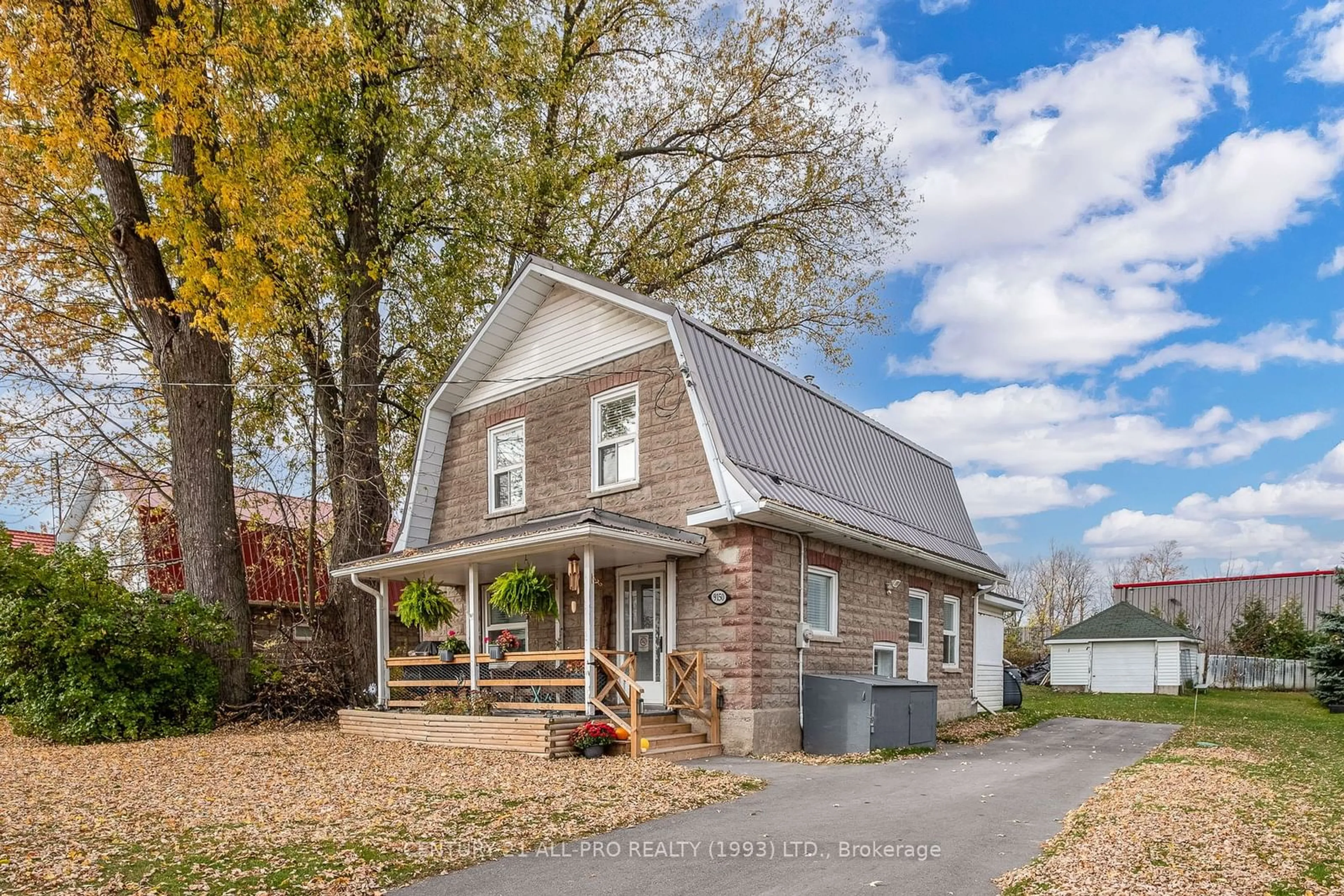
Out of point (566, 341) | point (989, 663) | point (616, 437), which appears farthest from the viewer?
point (989, 663)

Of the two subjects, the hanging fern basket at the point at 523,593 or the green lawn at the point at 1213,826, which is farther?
the hanging fern basket at the point at 523,593

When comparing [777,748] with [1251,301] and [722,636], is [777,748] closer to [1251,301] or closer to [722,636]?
[722,636]

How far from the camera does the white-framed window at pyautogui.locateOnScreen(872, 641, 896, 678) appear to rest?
13922 millimetres

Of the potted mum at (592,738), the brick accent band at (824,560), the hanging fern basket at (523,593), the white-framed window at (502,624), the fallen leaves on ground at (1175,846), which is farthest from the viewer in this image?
the white-framed window at (502,624)

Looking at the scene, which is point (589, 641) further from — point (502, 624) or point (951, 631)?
point (951, 631)

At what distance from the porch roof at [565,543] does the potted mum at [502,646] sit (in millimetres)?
1073

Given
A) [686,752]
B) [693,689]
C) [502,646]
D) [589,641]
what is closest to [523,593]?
[502,646]

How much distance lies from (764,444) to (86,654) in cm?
1005

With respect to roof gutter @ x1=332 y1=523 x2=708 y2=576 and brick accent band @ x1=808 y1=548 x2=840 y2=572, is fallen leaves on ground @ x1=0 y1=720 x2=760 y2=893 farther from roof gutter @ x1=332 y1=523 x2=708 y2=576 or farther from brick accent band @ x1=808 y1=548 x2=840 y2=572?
brick accent band @ x1=808 y1=548 x2=840 y2=572

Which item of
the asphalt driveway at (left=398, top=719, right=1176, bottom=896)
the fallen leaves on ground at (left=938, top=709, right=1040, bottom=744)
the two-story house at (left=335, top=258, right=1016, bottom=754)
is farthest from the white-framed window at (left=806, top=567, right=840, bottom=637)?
the fallen leaves on ground at (left=938, top=709, right=1040, bottom=744)

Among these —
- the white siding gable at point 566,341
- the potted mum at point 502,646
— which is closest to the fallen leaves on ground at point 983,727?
the potted mum at point 502,646

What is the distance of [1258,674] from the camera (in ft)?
101

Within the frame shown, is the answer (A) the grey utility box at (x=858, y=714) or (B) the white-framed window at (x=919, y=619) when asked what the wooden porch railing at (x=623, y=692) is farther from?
(B) the white-framed window at (x=919, y=619)

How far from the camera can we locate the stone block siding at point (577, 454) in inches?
481
